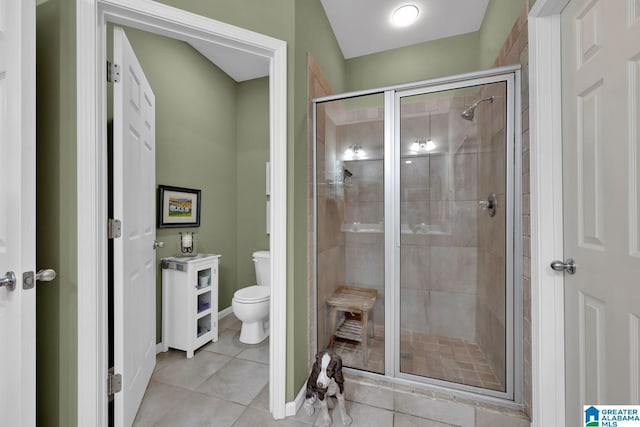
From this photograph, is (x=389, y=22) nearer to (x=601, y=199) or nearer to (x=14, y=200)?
(x=601, y=199)

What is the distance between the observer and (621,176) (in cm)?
88

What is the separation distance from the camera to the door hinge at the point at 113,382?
4.16 feet

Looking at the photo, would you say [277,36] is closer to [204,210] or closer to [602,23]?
[602,23]

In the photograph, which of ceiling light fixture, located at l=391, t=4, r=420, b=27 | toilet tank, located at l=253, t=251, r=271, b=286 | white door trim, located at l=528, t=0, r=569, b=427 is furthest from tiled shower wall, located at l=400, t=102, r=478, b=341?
toilet tank, located at l=253, t=251, r=271, b=286

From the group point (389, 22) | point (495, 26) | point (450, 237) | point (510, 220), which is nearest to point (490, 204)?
point (510, 220)

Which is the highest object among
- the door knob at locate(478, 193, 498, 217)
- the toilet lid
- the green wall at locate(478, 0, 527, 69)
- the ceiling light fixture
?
the ceiling light fixture

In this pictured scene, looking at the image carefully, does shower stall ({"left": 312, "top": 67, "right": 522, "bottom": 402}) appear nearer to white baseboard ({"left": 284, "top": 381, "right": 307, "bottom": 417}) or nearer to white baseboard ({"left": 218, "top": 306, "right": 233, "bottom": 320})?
white baseboard ({"left": 284, "top": 381, "right": 307, "bottom": 417})

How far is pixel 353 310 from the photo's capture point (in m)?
1.92

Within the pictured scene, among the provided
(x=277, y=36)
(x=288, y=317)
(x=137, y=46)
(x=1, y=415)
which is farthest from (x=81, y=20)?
(x=288, y=317)

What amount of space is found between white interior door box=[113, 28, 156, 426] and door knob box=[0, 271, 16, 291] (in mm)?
409

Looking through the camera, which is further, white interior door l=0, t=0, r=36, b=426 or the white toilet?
the white toilet

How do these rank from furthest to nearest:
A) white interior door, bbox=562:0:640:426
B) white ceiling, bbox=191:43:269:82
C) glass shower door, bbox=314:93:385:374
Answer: white ceiling, bbox=191:43:269:82, glass shower door, bbox=314:93:385:374, white interior door, bbox=562:0:640:426

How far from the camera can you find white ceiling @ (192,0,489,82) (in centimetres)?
210

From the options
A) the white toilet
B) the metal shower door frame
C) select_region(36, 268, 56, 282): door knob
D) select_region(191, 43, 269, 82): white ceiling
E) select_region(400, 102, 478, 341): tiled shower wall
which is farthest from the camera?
select_region(191, 43, 269, 82): white ceiling
